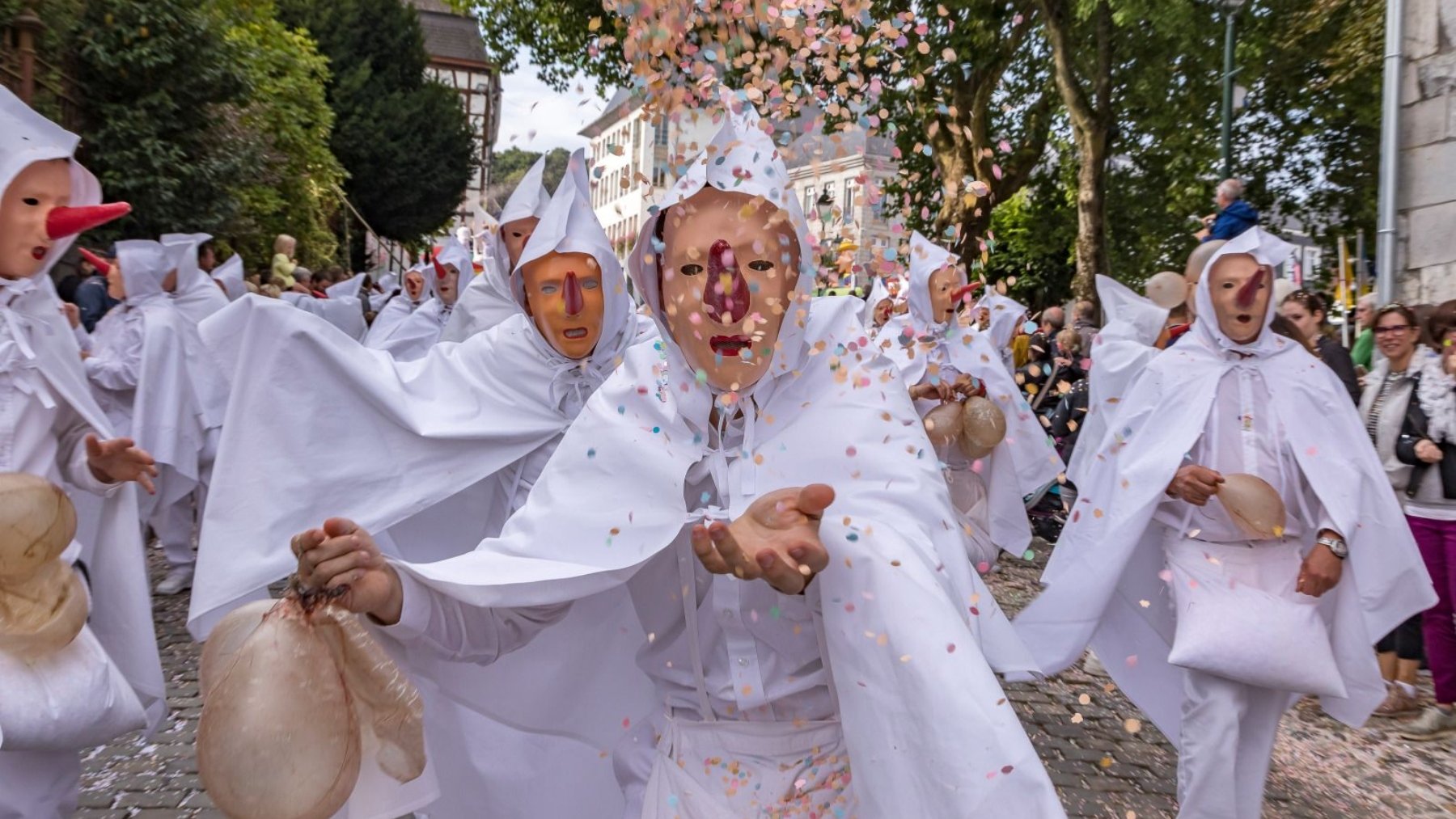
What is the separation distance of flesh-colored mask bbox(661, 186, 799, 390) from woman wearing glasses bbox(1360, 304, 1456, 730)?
5.96 meters

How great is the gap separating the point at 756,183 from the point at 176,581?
8.37 m

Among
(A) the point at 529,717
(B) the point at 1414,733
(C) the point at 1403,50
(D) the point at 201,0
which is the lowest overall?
(B) the point at 1414,733

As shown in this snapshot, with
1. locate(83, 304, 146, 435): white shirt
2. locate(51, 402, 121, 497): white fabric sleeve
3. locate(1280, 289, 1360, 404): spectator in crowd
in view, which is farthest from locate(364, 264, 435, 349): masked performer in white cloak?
locate(1280, 289, 1360, 404): spectator in crowd

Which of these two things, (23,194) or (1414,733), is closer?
(23,194)

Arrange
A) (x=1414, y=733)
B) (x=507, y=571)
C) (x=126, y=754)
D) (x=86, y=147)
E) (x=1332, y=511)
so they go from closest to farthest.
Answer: (x=507, y=571) < (x=1332, y=511) < (x=126, y=754) < (x=1414, y=733) < (x=86, y=147)

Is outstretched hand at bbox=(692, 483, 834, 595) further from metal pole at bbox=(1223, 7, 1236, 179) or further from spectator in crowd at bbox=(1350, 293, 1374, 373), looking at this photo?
metal pole at bbox=(1223, 7, 1236, 179)

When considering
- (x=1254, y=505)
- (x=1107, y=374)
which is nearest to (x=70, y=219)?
(x=1254, y=505)

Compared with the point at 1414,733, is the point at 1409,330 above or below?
Answer: above

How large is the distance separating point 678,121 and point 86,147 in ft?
62.1

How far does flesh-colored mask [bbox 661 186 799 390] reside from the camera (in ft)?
8.95

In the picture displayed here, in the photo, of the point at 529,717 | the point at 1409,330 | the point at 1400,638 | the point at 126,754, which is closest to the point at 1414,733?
the point at 1400,638

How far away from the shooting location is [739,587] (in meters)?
2.73

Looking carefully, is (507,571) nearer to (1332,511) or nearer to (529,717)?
(529,717)

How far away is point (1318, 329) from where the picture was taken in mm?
8453
